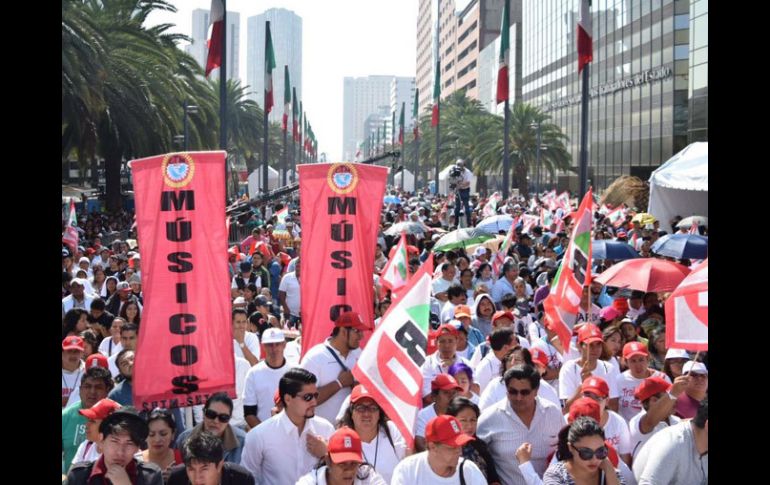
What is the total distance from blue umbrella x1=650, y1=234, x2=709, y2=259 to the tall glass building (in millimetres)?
31186

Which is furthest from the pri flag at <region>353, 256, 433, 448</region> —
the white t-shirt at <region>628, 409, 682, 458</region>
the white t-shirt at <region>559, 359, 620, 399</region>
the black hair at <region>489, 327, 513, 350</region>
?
the white t-shirt at <region>559, 359, 620, 399</region>

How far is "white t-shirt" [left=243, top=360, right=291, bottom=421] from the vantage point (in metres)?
6.69

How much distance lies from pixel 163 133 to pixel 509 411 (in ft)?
80.9

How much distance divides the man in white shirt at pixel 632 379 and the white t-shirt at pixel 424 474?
98.7 inches

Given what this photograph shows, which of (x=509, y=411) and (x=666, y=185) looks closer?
(x=509, y=411)

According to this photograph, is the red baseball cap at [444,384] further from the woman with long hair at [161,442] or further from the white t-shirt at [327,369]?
the woman with long hair at [161,442]

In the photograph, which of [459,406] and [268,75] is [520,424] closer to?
[459,406]

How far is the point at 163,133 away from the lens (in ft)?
95.1

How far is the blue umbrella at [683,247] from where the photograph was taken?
1391cm

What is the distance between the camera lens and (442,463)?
4.83m

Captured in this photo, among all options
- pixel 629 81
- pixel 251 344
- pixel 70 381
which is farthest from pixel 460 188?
pixel 629 81
